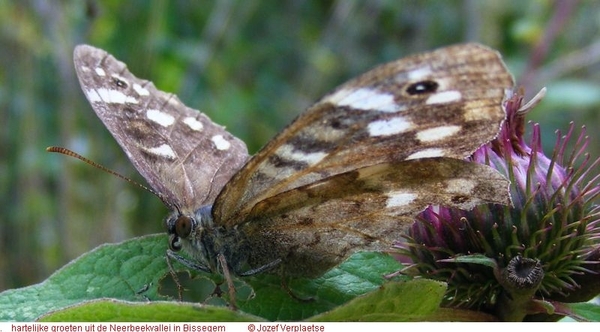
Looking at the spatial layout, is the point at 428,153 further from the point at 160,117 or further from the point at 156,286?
the point at 160,117

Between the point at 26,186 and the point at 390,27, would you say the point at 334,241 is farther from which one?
the point at 390,27

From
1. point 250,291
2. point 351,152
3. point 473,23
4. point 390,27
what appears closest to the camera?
point 351,152

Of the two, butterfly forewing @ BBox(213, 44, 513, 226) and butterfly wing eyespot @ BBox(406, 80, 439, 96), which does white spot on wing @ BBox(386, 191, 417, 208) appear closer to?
butterfly forewing @ BBox(213, 44, 513, 226)

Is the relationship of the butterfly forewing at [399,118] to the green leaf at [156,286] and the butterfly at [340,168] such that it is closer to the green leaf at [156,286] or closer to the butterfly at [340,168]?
the butterfly at [340,168]

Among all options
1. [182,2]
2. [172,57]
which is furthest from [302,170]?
[182,2]

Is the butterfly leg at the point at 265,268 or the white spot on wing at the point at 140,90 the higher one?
the white spot on wing at the point at 140,90

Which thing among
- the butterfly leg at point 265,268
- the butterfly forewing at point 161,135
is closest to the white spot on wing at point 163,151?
the butterfly forewing at point 161,135

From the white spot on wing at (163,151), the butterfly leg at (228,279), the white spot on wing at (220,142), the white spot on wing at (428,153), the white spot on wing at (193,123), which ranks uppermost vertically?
the white spot on wing at (193,123)
